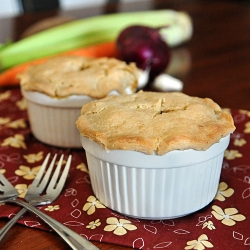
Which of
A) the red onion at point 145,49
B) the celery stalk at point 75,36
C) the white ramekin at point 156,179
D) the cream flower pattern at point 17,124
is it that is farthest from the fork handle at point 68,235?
the celery stalk at point 75,36

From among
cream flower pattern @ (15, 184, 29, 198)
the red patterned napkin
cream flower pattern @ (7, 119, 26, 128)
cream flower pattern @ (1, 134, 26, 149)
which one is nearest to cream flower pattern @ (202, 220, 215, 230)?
the red patterned napkin

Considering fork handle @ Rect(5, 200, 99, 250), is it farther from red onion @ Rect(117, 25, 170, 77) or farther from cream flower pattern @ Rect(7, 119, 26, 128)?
red onion @ Rect(117, 25, 170, 77)

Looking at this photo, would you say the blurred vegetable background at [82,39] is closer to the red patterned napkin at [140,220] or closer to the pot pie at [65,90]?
the pot pie at [65,90]

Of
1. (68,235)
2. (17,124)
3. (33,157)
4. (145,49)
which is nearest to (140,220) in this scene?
(68,235)

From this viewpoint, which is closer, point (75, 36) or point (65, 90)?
Result: point (65, 90)

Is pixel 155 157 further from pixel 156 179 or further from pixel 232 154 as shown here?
pixel 232 154
